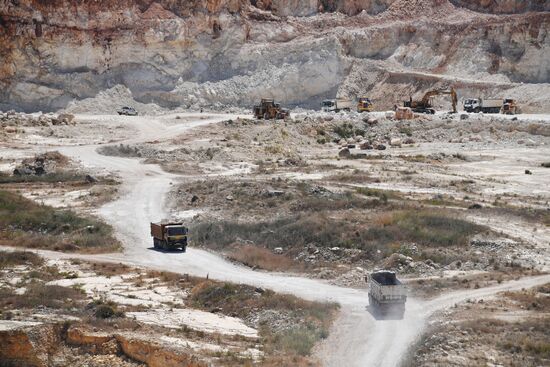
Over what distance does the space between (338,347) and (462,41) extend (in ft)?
218

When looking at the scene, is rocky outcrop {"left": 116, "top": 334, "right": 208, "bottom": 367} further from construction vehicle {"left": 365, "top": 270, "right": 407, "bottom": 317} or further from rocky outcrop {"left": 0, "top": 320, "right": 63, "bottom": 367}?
construction vehicle {"left": 365, "top": 270, "right": 407, "bottom": 317}

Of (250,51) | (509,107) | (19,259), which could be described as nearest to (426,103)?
(509,107)

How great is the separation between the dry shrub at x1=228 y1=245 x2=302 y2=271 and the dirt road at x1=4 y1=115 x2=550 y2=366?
1.91ft

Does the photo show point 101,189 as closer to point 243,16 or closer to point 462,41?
point 243,16

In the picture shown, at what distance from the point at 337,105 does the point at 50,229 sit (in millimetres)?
45634

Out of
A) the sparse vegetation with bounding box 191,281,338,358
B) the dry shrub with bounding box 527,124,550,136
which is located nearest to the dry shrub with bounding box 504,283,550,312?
the sparse vegetation with bounding box 191,281,338,358

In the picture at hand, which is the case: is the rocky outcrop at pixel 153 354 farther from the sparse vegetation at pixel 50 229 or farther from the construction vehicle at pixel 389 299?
the sparse vegetation at pixel 50 229

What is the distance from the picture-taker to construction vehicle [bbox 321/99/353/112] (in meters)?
76.6

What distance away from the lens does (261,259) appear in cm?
2986

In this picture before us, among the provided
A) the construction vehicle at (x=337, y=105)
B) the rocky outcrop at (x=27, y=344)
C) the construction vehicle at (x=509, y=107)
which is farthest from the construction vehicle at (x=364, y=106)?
the rocky outcrop at (x=27, y=344)

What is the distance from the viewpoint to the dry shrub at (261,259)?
29.1m

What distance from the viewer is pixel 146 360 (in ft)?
63.7

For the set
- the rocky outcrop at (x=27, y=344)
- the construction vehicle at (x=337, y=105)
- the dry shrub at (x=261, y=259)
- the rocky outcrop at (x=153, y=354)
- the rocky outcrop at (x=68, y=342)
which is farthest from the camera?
the construction vehicle at (x=337, y=105)

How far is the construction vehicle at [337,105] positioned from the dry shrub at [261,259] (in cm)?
4648
